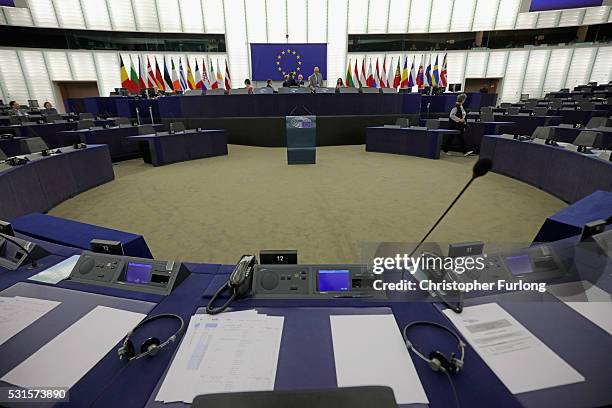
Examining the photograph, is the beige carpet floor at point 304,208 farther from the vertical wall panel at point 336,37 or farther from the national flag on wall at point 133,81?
the vertical wall panel at point 336,37

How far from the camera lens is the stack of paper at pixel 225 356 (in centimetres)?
80

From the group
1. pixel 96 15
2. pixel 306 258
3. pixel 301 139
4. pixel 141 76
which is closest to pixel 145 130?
pixel 301 139

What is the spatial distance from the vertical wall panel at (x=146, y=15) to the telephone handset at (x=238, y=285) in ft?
63.1

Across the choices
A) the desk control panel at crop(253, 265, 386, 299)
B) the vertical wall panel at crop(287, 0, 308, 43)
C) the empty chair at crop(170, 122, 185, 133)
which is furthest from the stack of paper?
the vertical wall panel at crop(287, 0, 308, 43)

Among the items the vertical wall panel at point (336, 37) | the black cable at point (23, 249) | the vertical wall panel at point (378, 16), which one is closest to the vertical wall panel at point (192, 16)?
the vertical wall panel at point (336, 37)

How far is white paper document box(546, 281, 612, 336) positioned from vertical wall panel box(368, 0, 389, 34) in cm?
1927

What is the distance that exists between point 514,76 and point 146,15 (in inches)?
826

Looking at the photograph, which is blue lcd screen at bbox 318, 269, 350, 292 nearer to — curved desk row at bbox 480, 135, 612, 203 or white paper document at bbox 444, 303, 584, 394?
white paper document at bbox 444, 303, 584, 394

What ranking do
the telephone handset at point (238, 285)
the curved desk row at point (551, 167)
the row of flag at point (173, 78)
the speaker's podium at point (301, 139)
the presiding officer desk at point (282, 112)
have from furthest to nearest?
the row of flag at point (173, 78)
the presiding officer desk at point (282, 112)
the speaker's podium at point (301, 139)
the curved desk row at point (551, 167)
the telephone handset at point (238, 285)

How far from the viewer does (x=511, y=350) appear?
90cm

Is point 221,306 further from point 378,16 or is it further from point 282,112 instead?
point 378,16

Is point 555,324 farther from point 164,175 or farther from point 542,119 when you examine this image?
point 542,119

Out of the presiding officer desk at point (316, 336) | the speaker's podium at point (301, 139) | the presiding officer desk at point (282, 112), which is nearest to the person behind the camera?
the presiding officer desk at point (316, 336)

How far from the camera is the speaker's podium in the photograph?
6.72 m
